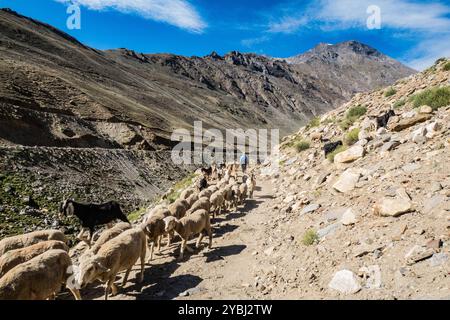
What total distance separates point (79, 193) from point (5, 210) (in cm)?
608

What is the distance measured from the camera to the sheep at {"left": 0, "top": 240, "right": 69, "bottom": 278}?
8391 mm

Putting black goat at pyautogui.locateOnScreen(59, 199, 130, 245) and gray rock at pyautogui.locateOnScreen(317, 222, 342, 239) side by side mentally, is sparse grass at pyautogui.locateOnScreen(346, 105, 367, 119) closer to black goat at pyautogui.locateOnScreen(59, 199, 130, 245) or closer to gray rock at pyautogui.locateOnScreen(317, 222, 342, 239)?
gray rock at pyautogui.locateOnScreen(317, 222, 342, 239)

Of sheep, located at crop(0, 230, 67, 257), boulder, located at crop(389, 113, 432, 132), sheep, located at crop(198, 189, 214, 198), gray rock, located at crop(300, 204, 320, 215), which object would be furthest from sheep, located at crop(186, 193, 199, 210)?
boulder, located at crop(389, 113, 432, 132)

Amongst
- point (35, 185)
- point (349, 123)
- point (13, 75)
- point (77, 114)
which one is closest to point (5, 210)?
point (35, 185)

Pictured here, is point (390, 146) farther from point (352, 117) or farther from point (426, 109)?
point (352, 117)

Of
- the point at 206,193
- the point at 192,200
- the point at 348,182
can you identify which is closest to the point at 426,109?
the point at 348,182

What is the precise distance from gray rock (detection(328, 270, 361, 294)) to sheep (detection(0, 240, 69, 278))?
7.22 m

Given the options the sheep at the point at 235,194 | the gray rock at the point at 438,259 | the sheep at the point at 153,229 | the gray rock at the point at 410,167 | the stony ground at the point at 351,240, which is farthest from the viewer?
the sheep at the point at 235,194

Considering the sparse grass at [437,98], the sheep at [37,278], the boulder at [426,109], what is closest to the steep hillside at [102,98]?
the sheep at [37,278]

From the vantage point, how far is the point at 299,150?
2461cm

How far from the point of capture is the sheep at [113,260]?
7.61 metres

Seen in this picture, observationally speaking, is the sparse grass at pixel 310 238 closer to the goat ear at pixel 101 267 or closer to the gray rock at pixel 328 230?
the gray rock at pixel 328 230

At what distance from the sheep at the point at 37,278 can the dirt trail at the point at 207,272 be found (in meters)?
1.14

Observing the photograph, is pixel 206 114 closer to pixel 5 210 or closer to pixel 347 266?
pixel 5 210
